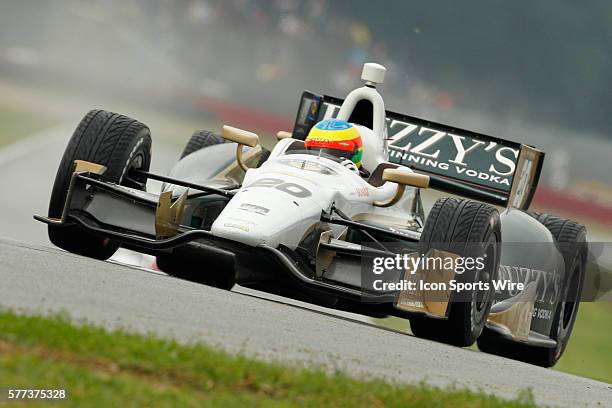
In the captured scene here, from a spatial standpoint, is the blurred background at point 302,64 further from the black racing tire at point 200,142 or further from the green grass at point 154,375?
the green grass at point 154,375

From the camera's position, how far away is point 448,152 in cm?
1288

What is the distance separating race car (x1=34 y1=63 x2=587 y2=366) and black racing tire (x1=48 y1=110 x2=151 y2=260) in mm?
12

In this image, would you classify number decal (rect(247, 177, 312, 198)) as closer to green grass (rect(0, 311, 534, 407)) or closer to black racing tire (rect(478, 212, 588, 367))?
black racing tire (rect(478, 212, 588, 367))

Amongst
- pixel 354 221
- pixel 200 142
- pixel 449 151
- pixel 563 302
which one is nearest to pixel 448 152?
pixel 449 151

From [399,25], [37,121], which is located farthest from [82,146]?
[399,25]

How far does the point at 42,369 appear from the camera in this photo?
5.03m

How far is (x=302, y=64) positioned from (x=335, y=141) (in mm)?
25771

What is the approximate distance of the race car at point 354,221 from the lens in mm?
9484

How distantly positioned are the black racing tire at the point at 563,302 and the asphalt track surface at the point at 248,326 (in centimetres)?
251

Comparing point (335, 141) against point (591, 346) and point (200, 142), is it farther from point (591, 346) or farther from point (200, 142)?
point (591, 346)

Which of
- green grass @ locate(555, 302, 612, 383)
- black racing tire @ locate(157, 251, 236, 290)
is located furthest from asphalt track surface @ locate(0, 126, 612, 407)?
green grass @ locate(555, 302, 612, 383)

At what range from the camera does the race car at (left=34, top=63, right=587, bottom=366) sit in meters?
9.48

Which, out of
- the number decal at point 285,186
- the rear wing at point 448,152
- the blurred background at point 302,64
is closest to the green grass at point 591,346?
the rear wing at point 448,152

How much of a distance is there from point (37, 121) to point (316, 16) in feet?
30.8
